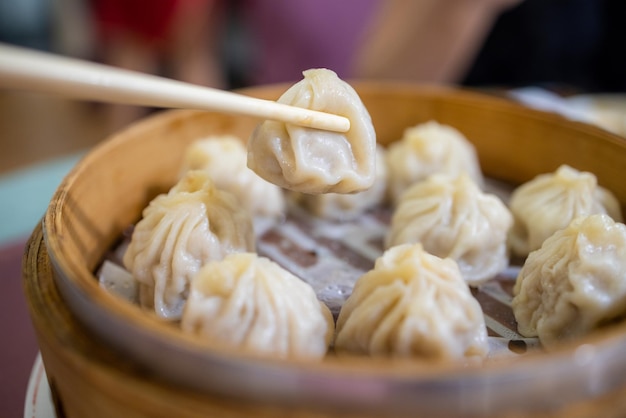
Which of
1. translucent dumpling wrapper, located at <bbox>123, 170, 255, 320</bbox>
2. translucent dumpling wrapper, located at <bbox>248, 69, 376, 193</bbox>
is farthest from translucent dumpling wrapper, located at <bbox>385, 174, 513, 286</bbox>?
translucent dumpling wrapper, located at <bbox>123, 170, 255, 320</bbox>

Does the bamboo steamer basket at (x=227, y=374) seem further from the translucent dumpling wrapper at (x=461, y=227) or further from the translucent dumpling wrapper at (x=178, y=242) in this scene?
the translucent dumpling wrapper at (x=461, y=227)

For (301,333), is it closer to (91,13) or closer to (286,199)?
(286,199)

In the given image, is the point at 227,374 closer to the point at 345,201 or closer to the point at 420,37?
the point at 345,201

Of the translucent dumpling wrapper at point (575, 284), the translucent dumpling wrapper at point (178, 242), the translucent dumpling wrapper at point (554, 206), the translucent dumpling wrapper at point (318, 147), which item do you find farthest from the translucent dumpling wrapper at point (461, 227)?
the translucent dumpling wrapper at point (178, 242)

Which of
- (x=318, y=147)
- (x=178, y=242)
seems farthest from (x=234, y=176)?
(x=318, y=147)

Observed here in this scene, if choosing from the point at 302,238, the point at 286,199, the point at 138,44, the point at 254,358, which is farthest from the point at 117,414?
the point at 138,44

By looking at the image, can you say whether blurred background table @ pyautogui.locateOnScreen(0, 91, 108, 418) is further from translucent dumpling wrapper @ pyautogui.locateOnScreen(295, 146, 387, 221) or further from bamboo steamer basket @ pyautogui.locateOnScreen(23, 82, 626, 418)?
translucent dumpling wrapper @ pyautogui.locateOnScreen(295, 146, 387, 221)

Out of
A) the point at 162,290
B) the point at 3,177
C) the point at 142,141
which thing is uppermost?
the point at 142,141
